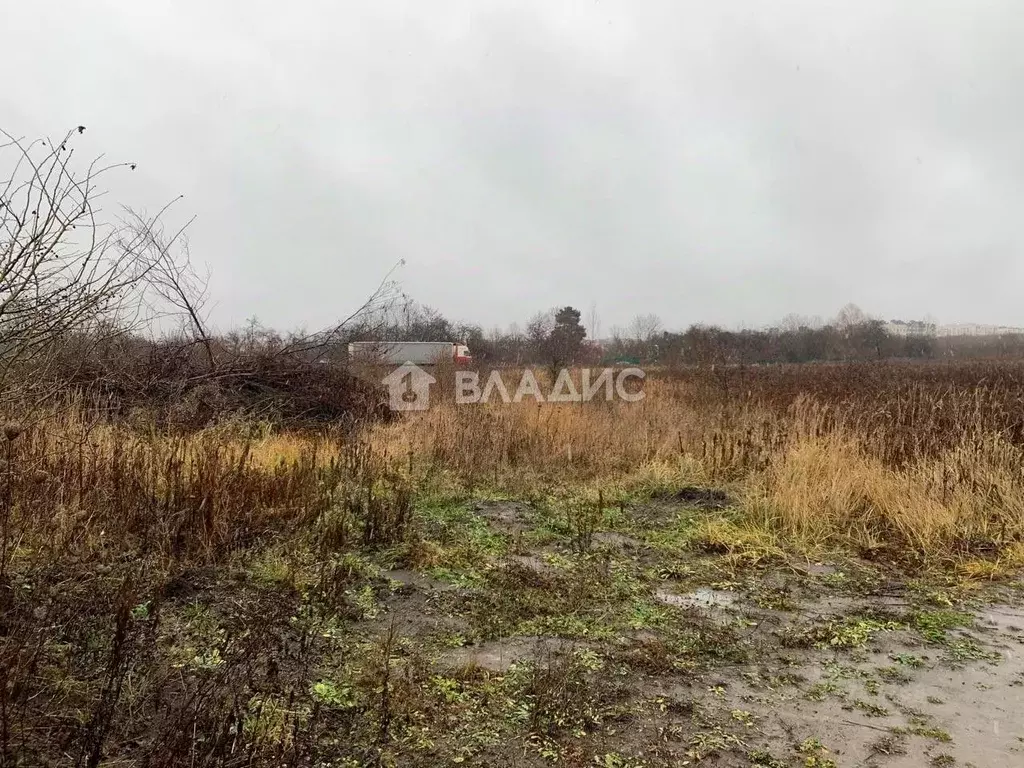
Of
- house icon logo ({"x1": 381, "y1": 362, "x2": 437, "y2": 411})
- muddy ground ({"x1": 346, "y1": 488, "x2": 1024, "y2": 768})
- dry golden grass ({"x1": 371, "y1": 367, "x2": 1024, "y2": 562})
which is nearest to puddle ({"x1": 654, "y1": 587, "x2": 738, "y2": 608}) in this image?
muddy ground ({"x1": 346, "y1": 488, "x2": 1024, "y2": 768})

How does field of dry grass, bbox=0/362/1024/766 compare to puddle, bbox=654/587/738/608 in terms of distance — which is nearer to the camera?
field of dry grass, bbox=0/362/1024/766

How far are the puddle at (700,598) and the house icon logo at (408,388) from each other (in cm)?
712

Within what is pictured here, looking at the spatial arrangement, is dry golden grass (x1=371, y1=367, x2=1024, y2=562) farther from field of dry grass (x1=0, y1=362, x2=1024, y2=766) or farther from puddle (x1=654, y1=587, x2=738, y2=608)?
puddle (x1=654, y1=587, x2=738, y2=608)

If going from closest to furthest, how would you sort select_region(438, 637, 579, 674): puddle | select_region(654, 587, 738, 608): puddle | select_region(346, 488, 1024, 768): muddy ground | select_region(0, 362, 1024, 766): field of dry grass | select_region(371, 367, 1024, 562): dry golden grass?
select_region(0, 362, 1024, 766): field of dry grass, select_region(346, 488, 1024, 768): muddy ground, select_region(438, 637, 579, 674): puddle, select_region(654, 587, 738, 608): puddle, select_region(371, 367, 1024, 562): dry golden grass

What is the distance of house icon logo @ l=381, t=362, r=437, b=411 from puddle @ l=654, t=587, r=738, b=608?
7.12 metres

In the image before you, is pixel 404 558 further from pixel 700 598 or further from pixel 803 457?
pixel 803 457

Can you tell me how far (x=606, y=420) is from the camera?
28.8 ft

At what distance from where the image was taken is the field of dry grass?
2039 mm

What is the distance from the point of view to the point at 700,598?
141 inches

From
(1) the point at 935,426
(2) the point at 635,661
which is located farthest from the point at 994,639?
(1) the point at 935,426

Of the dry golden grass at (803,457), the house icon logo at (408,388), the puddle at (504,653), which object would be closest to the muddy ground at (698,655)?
the puddle at (504,653)

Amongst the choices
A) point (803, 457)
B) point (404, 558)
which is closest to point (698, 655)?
point (404, 558)

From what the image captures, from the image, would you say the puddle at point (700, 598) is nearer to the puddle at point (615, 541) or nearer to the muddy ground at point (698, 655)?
the muddy ground at point (698, 655)

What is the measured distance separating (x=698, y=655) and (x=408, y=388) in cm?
993
